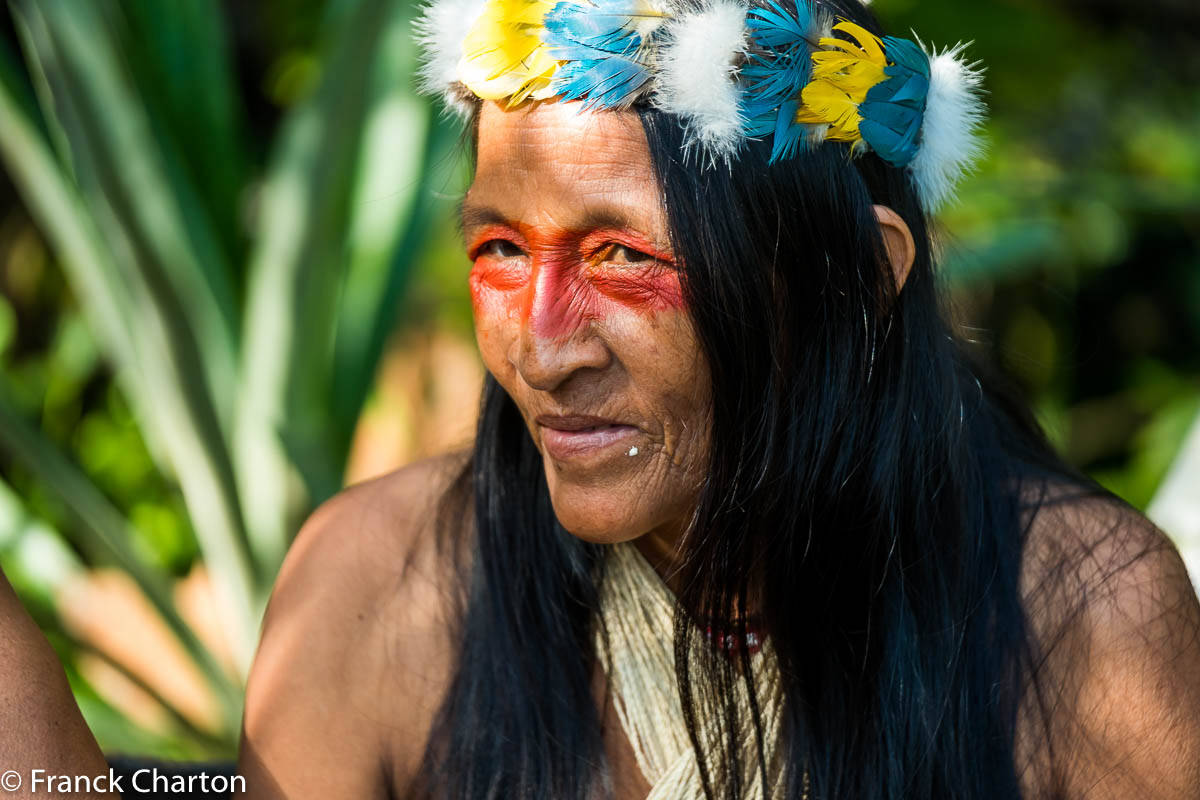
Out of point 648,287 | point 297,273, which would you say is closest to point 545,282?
point 648,287

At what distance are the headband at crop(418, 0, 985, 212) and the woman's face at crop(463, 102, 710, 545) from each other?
4 centimetres

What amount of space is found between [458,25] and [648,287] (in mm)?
404

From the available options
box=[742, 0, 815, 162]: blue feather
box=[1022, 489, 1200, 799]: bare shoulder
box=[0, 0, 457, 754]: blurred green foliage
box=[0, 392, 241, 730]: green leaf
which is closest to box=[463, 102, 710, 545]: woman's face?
box=[742, 0, 815, 162]: blue feather

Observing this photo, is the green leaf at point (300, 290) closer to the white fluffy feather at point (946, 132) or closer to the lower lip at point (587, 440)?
the lower lip at point (587, 440)

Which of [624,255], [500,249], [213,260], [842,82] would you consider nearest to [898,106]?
[842,82]

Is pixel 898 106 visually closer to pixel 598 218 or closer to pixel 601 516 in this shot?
pixel 598 218

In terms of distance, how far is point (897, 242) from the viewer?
52.6 inches

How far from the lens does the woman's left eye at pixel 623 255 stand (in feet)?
4.07

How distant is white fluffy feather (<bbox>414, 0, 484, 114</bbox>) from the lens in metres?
1.36

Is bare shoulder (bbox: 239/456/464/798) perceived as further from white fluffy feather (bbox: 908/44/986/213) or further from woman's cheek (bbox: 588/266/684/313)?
white fluffy feather (bbox: 908/44/986/213)

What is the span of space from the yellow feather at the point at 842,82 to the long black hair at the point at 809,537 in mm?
36

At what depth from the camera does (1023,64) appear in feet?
13.5

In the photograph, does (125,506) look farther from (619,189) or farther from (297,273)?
(619,189)

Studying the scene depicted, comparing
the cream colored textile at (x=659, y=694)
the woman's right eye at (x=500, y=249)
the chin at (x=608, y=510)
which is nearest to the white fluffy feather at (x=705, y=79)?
the woman's right eye at (x=500, y=249)
